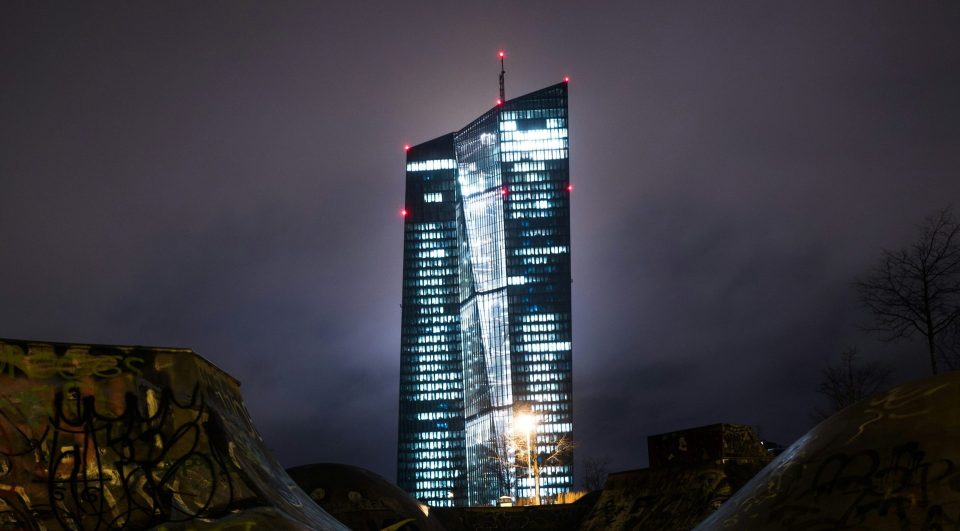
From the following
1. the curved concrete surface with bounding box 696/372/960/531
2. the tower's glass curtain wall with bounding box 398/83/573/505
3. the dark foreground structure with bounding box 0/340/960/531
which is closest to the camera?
the curved concrete surface with bounding box 696/372/960/531

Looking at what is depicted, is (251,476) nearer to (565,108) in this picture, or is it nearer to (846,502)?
(846,502)

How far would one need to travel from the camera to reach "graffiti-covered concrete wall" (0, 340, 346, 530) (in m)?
8.67

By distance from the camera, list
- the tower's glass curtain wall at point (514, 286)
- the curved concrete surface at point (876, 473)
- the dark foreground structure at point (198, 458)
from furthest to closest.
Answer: the tower's glass curtain wall at point (514, 286), the dark foreground structure at point (198, 458), the curved concrete surface at point (876, 473)

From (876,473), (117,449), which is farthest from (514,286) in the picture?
(117,449)

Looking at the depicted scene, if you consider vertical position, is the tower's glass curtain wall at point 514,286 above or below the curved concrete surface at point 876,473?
above

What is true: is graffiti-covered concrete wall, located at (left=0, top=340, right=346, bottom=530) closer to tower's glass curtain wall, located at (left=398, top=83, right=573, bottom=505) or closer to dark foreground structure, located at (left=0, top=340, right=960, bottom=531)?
dark foreground structure, located at (left=0, top=340, right=960, bottom=531)

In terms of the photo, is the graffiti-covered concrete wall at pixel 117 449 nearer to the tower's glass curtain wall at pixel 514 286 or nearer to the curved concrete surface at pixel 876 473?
the curved concrete surface at pixel 876 473

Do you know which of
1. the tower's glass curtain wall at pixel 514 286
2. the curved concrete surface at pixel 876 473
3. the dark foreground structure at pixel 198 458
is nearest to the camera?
the curved concrete surface at pixel 876 473

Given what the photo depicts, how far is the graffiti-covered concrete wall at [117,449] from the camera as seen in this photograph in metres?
8.67

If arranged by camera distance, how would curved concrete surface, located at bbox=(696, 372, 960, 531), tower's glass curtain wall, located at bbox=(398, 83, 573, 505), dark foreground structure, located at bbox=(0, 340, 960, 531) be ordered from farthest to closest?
tower's glass curtain wall, located at bbox=(398, 83, 573, 505)
dark foreground structure, located at bbox=(0, 340, 960, 531)
curved concrete surface, located at bbox=(696, 372, 960, 531)

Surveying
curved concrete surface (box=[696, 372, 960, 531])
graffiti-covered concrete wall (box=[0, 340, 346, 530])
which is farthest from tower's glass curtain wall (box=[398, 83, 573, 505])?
graffiti-covered concrete wall (box=[0, 340, 346, 530])

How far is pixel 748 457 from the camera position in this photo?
19.9 m

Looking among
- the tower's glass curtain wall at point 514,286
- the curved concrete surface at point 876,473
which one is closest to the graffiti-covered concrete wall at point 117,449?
the curved concrete surface at point 876,473

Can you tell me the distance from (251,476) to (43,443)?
2302mm
